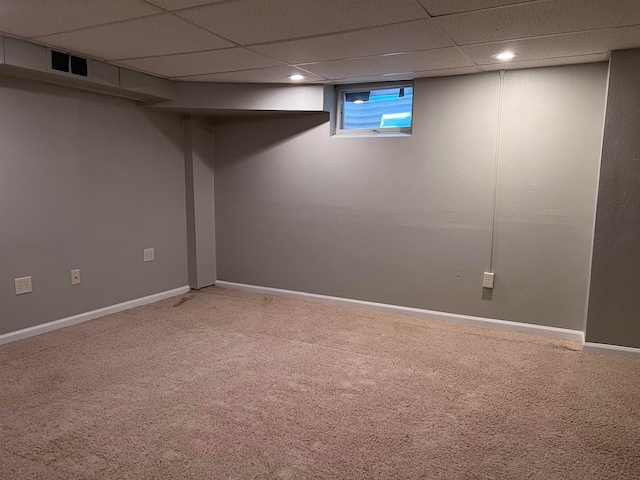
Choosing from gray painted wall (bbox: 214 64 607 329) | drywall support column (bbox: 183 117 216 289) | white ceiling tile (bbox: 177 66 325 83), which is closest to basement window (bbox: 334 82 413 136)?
gray painted wall (bbox: 214 64 607 329)

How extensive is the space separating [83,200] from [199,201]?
1.15 metres

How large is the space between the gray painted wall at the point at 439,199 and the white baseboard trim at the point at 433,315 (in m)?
0.05

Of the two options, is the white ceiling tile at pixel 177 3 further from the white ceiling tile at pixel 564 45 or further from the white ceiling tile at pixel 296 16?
the white ceiling tile at pixel 564 45

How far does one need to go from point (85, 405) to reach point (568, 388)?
259cm

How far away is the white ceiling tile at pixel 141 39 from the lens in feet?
7.87

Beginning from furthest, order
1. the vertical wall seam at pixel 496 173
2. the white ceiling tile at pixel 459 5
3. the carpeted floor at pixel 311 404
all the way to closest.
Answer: the vertical wall seam at pixel 496 173 < the white ceiling tile at pixel 459 5 < the carpeted floor at pixel 311 404

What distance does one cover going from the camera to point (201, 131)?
4.51 meters

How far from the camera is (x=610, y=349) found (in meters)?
3.04

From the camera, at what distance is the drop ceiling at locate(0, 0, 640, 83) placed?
212cm

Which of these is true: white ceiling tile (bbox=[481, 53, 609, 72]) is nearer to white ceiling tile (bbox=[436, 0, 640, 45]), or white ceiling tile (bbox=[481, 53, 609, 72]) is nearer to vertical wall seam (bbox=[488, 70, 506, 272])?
vertical wall seam (bbox=[488, 70, 506, 272])

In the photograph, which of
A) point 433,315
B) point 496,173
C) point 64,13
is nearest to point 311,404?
point 433,315

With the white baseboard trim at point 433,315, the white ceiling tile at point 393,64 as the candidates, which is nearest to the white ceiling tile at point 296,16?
the white ceiling tile at point 393,64

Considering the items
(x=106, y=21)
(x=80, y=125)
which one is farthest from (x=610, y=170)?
(x=80, y=125)

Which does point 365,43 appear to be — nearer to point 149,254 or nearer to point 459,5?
point 459,5
